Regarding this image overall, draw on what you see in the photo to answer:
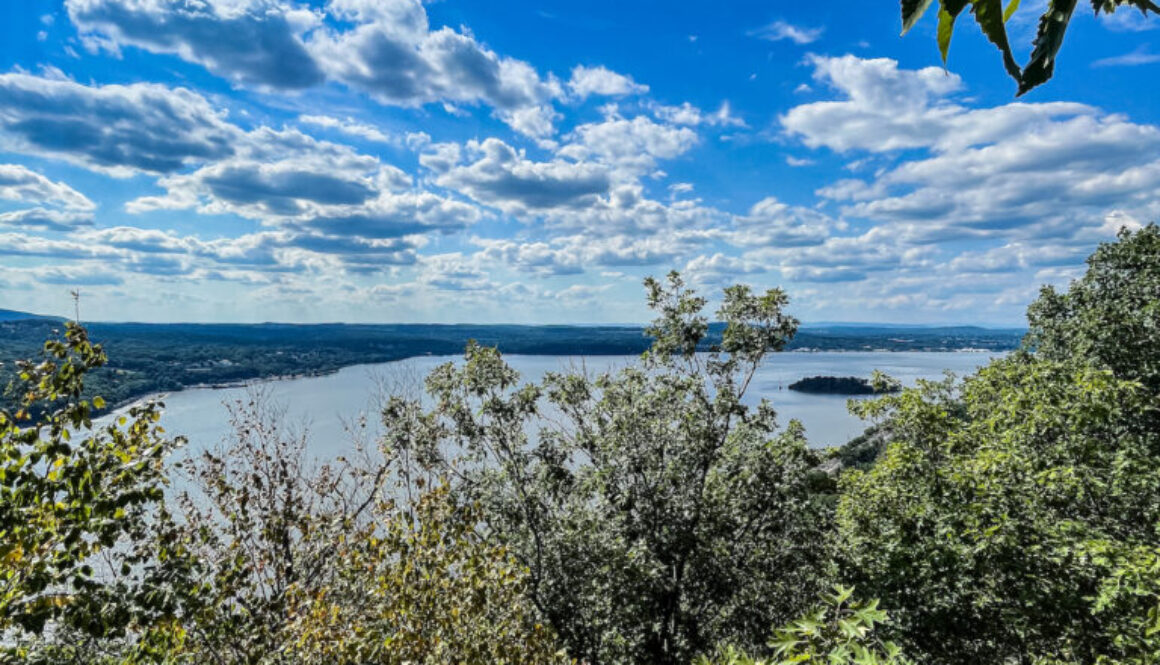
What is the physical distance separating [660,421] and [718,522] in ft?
8.97

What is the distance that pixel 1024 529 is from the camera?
912cm

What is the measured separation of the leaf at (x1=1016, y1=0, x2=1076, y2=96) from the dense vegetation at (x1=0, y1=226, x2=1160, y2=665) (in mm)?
2482

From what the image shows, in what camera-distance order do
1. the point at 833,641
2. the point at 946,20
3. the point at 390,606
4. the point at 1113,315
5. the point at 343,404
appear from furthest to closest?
1. the point at 343,404
2. the point at 1113,315
3. the point at 390,606
4. the point at 833,641
5. the point at 946,20

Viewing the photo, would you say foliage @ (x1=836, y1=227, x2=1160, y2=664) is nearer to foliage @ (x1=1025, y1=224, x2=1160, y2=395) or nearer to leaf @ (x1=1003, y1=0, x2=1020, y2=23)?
foliage @ (x1=1025, y1=224, x2=1160, y2=395)

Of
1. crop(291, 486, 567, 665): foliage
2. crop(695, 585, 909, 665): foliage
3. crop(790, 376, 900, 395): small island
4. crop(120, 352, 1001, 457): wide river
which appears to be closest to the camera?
crop(695, 585, 909, 665): foliage

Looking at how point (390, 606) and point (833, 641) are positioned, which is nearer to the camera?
point (833, 641)

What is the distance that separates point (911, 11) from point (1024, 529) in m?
10.9

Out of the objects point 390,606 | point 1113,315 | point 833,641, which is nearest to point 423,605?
point 390,606

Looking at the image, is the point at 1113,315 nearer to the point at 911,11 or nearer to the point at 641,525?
the point at 641,525

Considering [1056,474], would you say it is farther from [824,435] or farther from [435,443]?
[824,435]

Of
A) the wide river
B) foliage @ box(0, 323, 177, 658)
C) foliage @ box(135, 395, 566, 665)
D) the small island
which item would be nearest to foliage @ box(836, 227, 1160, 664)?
foliage @ box(135, 395, 566, 665)

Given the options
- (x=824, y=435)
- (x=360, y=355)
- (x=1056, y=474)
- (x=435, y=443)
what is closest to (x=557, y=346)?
(x=360, y=355)

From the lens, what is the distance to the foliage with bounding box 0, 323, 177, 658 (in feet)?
13.7

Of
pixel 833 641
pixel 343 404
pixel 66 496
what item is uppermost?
pixel 66 496
